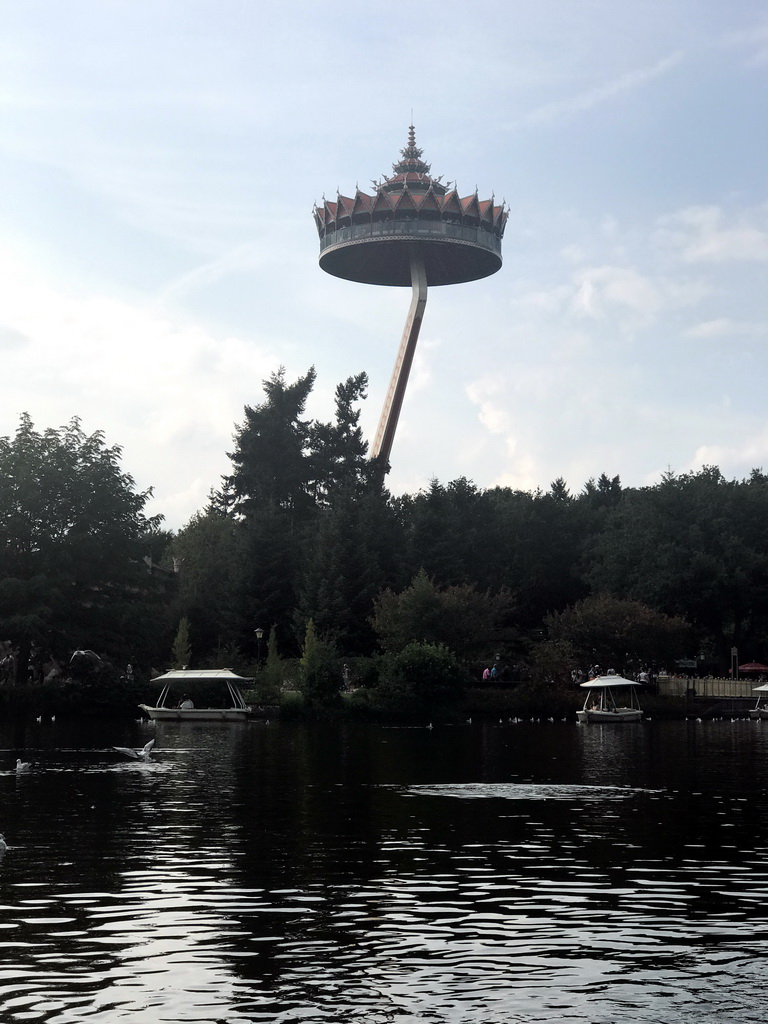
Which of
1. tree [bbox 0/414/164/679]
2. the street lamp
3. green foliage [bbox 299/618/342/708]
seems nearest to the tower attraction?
the street lamp

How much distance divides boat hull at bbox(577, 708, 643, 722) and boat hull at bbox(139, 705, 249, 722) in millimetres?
17601

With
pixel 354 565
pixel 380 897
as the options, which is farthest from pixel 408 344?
pixel 380 897

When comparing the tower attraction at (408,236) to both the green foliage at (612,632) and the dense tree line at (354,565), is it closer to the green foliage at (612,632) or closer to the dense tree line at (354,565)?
the dense tree line at (354,565)

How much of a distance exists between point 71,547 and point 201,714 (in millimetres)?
14855

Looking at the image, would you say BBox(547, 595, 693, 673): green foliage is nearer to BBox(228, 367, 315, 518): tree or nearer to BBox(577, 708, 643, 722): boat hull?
BBox(577, 708, 643, 722): boat hull

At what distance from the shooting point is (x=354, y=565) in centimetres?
8688

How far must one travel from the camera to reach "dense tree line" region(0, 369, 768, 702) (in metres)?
72.2

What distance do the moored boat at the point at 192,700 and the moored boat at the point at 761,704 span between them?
28.5 m

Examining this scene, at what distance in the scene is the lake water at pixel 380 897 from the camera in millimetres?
11953

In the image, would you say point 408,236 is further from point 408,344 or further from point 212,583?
point 212,583

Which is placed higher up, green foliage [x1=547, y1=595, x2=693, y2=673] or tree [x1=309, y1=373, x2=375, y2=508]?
tree [x1=309, y1=373, x2=375, y2=508]

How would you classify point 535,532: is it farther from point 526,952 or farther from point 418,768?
point 526,952

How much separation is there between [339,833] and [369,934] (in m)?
8.28

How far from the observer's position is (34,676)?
74000mm
